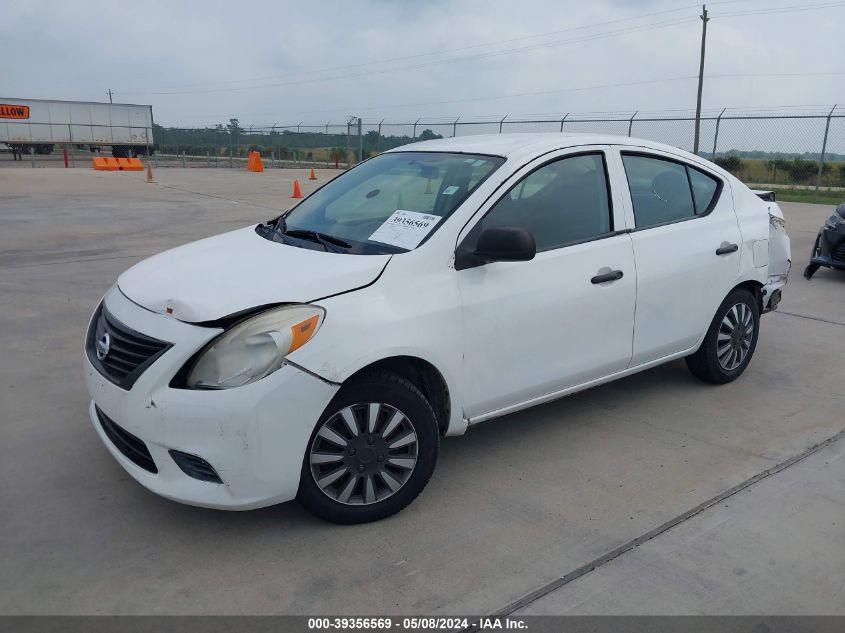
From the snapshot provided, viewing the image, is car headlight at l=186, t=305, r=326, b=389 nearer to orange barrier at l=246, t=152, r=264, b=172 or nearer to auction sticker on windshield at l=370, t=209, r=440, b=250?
auction sticker on windshield at l=370, t=209, r=440, b=250

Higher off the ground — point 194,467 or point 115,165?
point 115,165

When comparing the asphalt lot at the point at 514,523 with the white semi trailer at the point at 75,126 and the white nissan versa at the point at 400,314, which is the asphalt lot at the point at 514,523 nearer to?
the white nissan versa at the point at 400,314

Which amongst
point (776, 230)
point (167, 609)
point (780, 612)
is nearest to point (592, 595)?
point (780, 612)

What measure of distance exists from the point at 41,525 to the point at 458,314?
2.01 metres

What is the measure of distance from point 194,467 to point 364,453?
69 centimetres

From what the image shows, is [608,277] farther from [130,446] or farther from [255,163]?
[255,163]

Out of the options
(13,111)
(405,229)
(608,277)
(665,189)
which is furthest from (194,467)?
(13,111)

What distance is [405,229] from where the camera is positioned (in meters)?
3.59

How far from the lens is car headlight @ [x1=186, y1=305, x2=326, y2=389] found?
290 centimetres

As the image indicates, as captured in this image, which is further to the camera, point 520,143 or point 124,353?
point 520,143

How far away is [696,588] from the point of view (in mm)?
2820

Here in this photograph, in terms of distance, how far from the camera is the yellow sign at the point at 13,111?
123ft

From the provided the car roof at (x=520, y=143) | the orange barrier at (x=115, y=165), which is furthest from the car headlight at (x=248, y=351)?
the orange barrier at (x=115, y=165)

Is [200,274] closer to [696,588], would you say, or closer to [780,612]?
[696,588]
